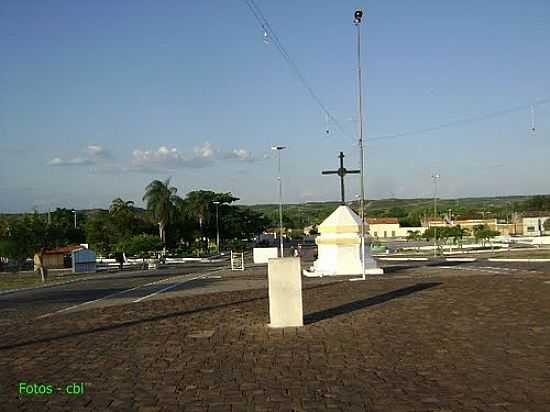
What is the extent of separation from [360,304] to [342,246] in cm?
874

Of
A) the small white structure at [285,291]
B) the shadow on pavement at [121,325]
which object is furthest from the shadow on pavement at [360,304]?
the shadow on pavement at [121,325]

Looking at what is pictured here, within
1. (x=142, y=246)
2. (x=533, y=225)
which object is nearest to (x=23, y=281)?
(x=142, y=246)

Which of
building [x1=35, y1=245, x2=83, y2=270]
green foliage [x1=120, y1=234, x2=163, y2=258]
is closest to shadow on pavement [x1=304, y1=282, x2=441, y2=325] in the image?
green foliage [x1=120, y1=234, x2=163, y2=258]

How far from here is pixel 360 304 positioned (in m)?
12.8

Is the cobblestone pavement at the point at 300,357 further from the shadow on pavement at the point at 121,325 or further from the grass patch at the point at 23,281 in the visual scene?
the grass patch at the point at 23,281

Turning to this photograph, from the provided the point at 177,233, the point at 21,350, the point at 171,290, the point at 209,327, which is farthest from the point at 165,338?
the point at 177,233

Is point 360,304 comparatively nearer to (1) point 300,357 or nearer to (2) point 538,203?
(1) point 300,357

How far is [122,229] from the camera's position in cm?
6994

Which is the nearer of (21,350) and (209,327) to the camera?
(21,350)

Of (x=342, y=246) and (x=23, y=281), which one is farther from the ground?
(x=342, y=246)

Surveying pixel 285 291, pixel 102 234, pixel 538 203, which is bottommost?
pixel 285 291

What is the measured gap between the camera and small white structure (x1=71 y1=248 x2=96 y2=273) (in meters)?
44.4

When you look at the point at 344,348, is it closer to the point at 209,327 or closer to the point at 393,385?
the point at 393,385

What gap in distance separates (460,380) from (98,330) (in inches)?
251
